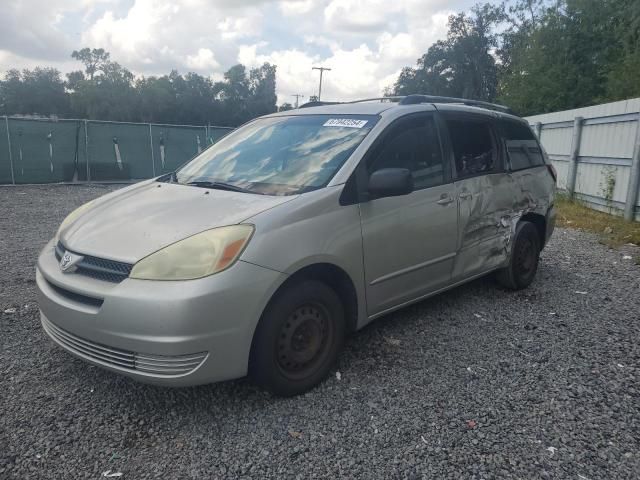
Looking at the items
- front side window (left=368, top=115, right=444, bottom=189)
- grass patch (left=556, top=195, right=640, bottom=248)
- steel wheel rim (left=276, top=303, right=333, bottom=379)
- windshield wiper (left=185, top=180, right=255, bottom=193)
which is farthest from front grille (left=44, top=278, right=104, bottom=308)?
grass patch (left=556, top=195, right=640, bottom=248)

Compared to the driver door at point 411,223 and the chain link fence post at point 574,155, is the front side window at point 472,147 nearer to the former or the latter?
the driver door at point 411,223

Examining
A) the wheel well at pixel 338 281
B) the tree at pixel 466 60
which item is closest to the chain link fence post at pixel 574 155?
Result: the wheel well at pixel 338 281

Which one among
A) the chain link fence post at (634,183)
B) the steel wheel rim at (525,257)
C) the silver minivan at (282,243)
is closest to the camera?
the silver minivan at (282,243)

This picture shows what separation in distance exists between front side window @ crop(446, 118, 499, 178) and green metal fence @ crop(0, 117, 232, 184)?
13533 mm

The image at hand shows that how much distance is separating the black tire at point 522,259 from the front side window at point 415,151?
1.43 metres

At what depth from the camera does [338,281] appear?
3.11 metres

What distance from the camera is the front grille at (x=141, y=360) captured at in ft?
8.01

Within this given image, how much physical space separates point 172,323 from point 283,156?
153cm

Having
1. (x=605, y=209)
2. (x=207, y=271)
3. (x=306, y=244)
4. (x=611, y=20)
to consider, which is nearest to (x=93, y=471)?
(x=207, y=271)

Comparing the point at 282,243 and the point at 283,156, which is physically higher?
the point at 283,156

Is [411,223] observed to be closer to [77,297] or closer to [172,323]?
[172,323]

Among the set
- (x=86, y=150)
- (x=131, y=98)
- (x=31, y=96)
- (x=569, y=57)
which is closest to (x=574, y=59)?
(x=569, y=57)

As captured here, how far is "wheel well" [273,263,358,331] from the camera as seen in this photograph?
113 inches

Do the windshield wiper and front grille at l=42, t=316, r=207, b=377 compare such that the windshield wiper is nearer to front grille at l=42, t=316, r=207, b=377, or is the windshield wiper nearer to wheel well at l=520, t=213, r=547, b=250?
front grille at l=42, t=316, r=207, b=377
